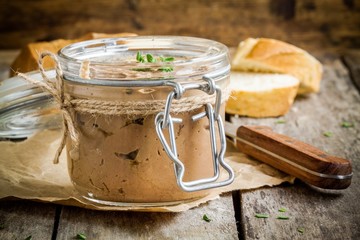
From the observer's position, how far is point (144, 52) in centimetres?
132

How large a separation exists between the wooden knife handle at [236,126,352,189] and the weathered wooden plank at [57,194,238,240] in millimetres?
178

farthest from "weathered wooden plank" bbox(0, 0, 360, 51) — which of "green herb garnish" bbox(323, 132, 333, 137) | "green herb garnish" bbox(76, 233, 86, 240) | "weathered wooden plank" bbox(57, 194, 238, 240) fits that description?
"green herb garnish" bbox(76, 233, 86, 240)

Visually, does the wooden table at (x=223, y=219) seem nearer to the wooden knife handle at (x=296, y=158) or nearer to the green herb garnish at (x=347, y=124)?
the wooden knife handle at (x=296, y=158)

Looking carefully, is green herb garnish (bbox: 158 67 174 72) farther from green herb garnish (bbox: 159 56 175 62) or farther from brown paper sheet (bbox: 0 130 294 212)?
brown paper sheet (bbox: 0 130 294 212)

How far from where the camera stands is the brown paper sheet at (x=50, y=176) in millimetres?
1201

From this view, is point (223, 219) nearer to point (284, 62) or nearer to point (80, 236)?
point (80, 236)

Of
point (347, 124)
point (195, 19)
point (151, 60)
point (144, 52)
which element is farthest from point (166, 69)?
point (195, 19)

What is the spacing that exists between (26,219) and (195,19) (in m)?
1.77

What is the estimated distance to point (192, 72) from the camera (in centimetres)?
110

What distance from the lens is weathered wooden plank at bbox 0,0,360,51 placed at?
2.76 m

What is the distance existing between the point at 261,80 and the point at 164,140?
932 millimetres

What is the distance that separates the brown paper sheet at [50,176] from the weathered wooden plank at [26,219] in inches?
0.8

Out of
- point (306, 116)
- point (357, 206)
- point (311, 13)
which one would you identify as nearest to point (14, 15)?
point (311, 13)

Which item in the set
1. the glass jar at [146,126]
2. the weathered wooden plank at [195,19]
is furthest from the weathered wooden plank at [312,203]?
the weathered wooden plank at [195,19]
